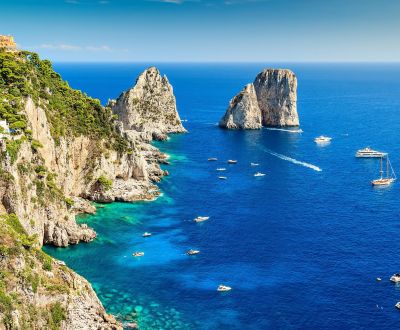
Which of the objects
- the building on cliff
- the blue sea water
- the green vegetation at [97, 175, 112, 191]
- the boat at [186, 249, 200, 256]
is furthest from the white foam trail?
the building on cliff

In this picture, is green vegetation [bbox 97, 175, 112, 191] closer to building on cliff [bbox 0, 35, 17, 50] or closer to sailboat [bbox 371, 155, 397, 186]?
building on cliff [bbox 0, 35, 17, 50]

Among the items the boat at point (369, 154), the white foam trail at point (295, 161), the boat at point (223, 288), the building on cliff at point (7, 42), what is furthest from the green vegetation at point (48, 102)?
the boat at point (369, 154)

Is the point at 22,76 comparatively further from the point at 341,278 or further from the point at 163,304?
the point at 341,278

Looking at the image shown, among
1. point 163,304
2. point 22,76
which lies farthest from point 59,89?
point 163,304

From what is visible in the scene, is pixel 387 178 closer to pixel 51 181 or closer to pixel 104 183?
pixel 104 183

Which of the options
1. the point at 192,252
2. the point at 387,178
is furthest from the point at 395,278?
the point at 387,178

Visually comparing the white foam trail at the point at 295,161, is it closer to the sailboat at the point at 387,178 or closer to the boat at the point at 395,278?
the sailboat at the point at 387,178
